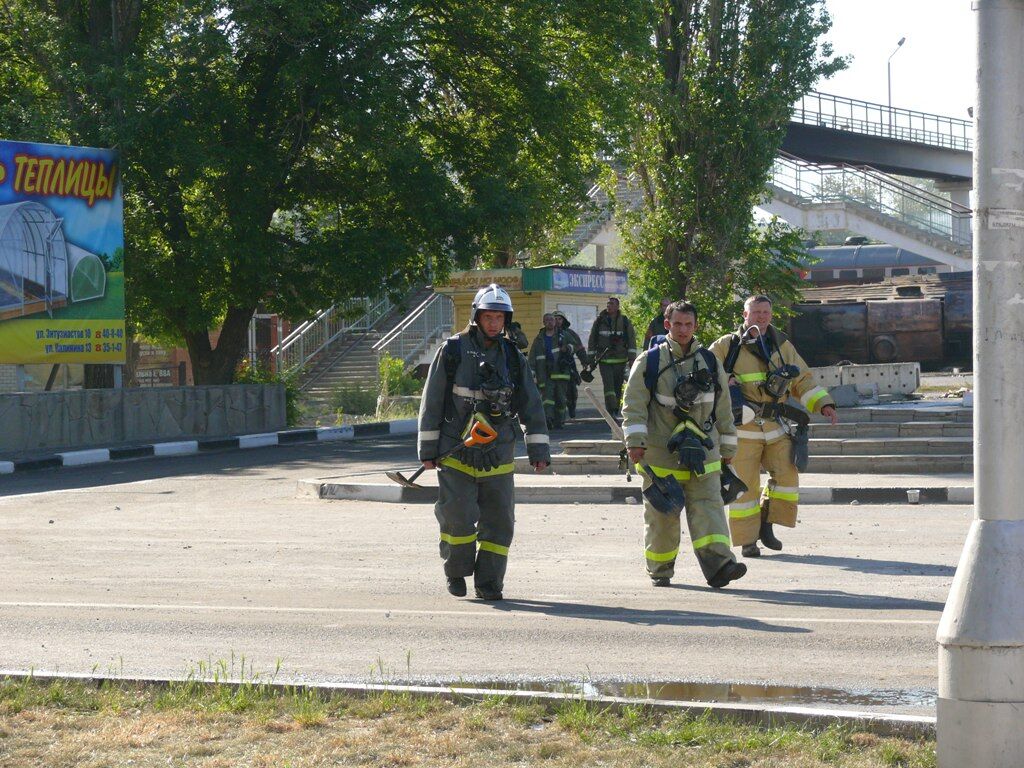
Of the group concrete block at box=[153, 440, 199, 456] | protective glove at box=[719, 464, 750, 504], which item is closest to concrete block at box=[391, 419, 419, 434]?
concrete block at box=[153, 440, 199, 456]

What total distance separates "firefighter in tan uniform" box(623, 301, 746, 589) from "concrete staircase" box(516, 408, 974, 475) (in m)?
5.80

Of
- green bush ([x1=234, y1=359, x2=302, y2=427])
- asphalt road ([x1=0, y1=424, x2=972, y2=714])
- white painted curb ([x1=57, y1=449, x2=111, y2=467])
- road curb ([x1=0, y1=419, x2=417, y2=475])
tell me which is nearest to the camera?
asphalt road ([x1=0, y1=424, x2=972, y2=714])

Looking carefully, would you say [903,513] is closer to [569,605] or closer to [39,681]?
[569,605]

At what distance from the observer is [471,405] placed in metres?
8.53

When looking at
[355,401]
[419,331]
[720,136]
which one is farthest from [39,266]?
[419,331]

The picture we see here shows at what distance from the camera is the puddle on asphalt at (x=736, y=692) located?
19.1 feet

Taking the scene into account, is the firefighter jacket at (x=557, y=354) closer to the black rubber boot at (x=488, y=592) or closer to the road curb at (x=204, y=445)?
the road curb at (x=204, y=445)

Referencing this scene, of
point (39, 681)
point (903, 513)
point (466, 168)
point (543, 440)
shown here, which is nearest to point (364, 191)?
point (466, 168)

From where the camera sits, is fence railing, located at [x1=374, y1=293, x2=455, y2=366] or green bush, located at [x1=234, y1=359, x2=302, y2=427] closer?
green bush, located at [x1=234, y1=359, x2=302, y2=427]

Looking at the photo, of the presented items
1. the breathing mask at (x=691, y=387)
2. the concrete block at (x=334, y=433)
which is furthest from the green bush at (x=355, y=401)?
the breathing mask at (x=691, y=387)

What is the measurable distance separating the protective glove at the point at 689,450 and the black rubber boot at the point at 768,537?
1903mm

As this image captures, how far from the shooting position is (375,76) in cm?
2338

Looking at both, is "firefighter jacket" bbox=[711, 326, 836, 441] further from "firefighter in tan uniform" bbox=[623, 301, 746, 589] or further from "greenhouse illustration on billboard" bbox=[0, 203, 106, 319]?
"greenhouse illustration on billboard" bbox=[0, 203, 106, 319]

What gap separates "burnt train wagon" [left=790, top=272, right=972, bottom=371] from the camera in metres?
36.2
